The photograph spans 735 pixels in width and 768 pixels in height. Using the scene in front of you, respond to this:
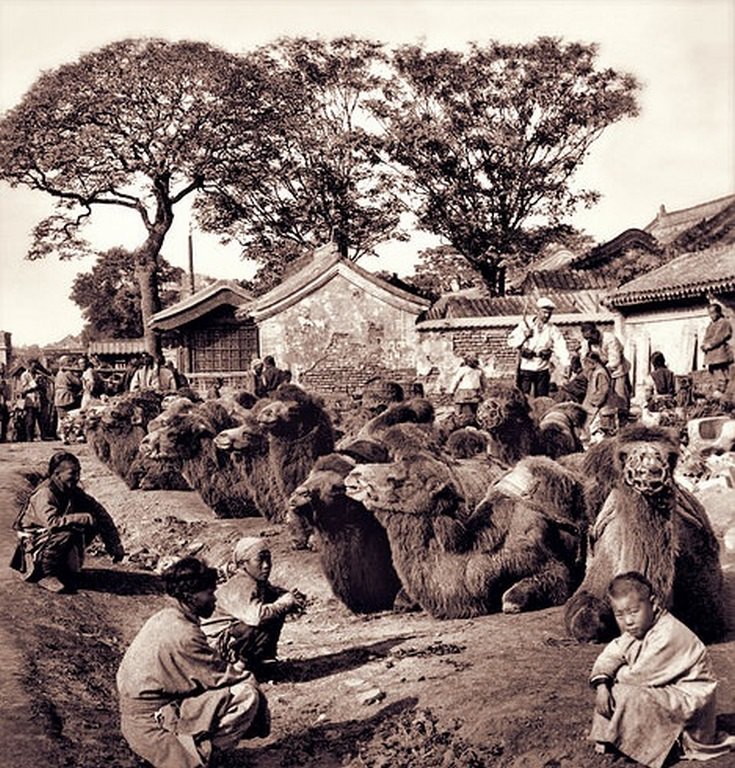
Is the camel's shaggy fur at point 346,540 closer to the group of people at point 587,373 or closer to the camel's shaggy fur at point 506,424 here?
the camel's shaggy fur at point 506,424

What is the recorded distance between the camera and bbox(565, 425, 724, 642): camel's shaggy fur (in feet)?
22.4

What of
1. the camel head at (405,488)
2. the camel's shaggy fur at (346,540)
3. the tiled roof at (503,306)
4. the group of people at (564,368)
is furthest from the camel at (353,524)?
the tiled roof at (503,306)

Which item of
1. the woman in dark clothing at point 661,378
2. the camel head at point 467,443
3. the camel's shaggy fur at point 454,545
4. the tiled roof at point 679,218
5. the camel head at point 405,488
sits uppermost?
the tiled roof at point 679,218

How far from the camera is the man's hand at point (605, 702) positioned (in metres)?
5.30

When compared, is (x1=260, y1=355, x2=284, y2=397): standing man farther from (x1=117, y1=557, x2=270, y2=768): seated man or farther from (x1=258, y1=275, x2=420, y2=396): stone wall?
(x1=117, y1=557, x2=270, y2=768): seated man

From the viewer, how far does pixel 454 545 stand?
836 centimetres

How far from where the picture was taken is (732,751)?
17.4ft

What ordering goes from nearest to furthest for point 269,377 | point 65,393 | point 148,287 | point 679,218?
1. point 269,377
2. point 65,393
3. point 148,287
4. point 679,218

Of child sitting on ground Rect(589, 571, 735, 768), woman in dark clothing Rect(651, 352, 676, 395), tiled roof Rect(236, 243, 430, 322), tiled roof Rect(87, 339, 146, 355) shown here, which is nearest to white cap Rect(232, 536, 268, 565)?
child sitting on ground Rect(589, 571, 735, 768)

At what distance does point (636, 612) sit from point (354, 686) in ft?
8.29

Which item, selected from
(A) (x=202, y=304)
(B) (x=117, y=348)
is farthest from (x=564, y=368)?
(B) (x=117, y=348)

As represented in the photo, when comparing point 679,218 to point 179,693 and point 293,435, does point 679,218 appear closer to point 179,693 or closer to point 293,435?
point 293,435

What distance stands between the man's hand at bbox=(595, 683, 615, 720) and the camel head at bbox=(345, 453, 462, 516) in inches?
121

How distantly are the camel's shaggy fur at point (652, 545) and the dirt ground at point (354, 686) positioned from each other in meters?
0.22
